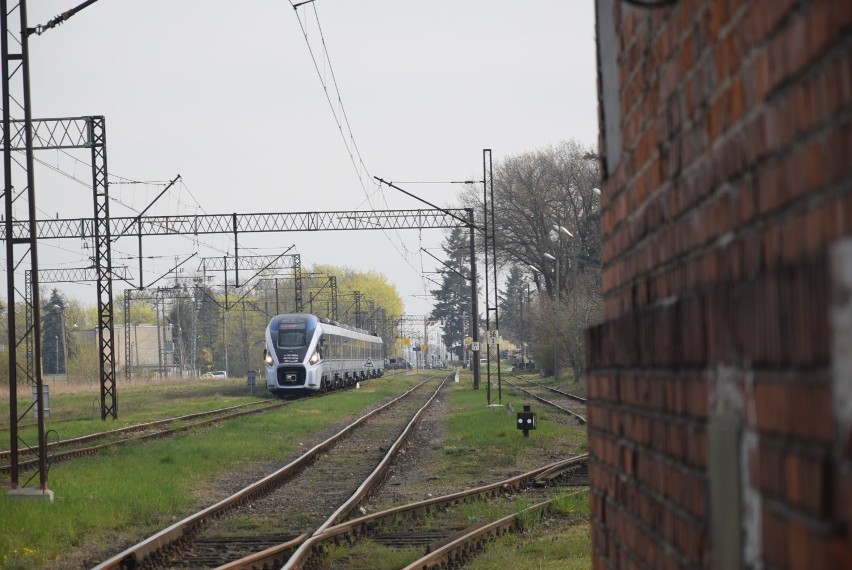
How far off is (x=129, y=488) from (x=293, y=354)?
29868 mm

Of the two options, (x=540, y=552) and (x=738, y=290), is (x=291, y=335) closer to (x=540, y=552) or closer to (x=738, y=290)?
(x=540, y=552)

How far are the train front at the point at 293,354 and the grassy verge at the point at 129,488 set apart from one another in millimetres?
15814

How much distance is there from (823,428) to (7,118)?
1568 cm

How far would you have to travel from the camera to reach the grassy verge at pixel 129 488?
11.9 m

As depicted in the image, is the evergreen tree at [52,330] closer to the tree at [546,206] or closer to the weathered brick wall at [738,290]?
the tree at [546,206]

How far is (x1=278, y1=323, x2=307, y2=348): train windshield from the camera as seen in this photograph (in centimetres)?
4591

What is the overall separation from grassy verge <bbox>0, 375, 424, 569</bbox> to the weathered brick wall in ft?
29.9

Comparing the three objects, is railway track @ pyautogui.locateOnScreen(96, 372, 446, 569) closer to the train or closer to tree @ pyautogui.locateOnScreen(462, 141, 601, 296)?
the train

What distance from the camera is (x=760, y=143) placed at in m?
1.86

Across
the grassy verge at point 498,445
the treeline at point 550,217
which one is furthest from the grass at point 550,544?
the treeline at point 550,217

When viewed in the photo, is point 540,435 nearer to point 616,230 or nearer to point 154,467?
point 154,467

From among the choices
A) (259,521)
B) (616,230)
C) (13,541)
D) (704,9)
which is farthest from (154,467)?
(704,9)

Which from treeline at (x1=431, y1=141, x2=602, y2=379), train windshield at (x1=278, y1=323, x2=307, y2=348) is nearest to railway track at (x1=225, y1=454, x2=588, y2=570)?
train windshield at (x1=278, y1=323, x2=307, y2=348)

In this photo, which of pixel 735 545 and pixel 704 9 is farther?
pixel 704 9
